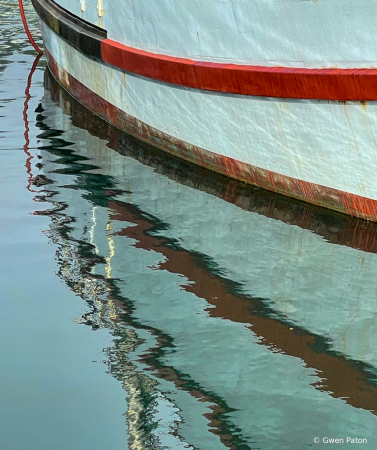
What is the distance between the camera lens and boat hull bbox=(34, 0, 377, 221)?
11.6ft

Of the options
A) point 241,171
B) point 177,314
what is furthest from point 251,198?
point 177,314

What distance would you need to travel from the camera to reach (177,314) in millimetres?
2826

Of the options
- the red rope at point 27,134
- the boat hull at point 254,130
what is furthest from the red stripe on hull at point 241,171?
the red rope at point 27,134

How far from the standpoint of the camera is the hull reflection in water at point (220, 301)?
2.18 m

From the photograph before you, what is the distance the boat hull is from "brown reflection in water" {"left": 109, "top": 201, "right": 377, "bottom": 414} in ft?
2.59

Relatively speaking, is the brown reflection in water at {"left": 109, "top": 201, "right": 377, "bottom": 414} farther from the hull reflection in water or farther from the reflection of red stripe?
the reflection of red stripe

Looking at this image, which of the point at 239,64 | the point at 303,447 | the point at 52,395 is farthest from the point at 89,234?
the point at 303,447

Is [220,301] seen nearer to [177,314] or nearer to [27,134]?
[177,314]

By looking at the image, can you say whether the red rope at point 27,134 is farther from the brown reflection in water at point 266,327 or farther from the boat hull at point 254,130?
the brown reflection in water at point 266,327

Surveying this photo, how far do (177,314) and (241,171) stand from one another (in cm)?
164

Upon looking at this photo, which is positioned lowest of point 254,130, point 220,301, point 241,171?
point 220,301

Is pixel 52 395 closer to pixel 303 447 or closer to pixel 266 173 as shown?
pixel 303 447

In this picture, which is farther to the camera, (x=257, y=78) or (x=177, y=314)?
(x=257, y=78)

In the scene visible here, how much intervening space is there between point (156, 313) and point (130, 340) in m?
0.24
